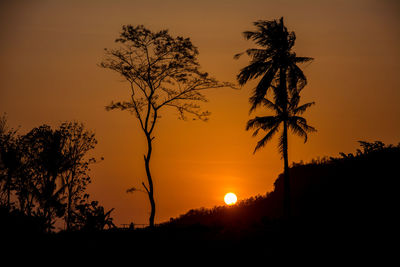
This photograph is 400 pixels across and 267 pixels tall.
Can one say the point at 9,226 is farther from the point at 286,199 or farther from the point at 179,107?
the point at 286,199

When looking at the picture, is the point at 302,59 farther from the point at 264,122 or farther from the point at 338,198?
the point at 338,198

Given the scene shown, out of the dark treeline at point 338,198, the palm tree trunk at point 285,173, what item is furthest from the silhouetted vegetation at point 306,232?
the palm tree trunk at point 285,173

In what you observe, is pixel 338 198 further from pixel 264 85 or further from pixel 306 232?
pixel 264 85

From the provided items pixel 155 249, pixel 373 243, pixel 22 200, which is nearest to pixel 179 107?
pixel 155 249

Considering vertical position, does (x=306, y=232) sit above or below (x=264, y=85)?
below

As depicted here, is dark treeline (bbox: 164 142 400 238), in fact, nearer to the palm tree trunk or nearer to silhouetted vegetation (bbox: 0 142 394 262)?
silhouetted vegetation (bbox: 0 142 394 262)

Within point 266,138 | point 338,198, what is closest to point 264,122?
point 266,138

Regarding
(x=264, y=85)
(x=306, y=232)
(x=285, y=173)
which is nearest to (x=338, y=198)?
(x=285, y=173)

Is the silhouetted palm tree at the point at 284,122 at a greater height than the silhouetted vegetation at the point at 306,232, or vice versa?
the silhouetted palm tree at the point at 284,122

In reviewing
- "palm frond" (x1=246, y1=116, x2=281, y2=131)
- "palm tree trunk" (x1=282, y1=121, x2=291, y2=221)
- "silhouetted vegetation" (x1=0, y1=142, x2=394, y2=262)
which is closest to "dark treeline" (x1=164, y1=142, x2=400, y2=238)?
"silhouetted vegetation" (x1=0, y1=142, x2=394, y2=262)

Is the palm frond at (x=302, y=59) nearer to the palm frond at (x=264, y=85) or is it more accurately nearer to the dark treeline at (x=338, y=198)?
the palm frond at (x=264, y=85)

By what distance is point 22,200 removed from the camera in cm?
4456

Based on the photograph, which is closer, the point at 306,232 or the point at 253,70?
the point at 306,232

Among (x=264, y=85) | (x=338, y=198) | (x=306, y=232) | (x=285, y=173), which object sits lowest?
(x=306, y=232)
